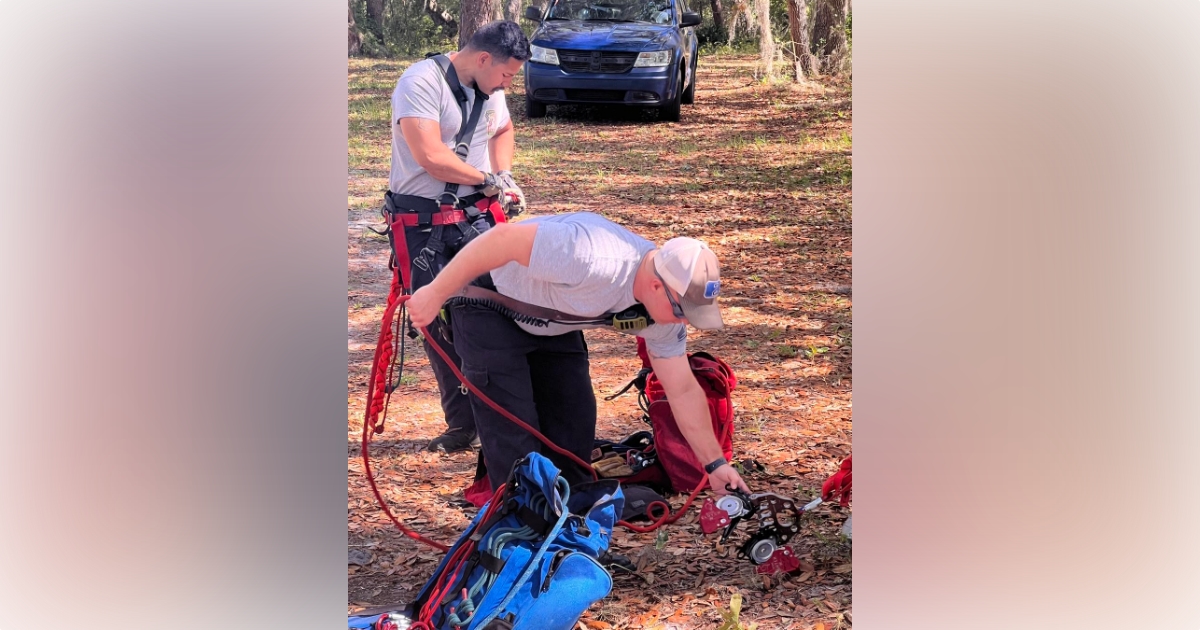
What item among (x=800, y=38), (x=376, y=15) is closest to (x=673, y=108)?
(x=800, y=38)

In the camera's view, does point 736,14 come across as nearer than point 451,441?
Yes

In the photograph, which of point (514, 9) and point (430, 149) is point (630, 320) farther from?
point (514, 9)

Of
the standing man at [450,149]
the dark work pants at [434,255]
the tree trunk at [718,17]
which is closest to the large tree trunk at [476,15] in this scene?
the standing man at [450,149]

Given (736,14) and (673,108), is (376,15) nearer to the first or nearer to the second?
(673,108)

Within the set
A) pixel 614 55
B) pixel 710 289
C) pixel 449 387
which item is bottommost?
pixel 449 387

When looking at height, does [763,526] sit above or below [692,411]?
below

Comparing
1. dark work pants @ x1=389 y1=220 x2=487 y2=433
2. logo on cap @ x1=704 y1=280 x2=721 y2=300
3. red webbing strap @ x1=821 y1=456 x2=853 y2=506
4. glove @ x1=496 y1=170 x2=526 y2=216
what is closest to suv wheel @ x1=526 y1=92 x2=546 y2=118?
glove @ x1=496 y1=170 x2=526 y2=216

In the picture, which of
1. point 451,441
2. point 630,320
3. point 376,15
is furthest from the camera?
point 451,441

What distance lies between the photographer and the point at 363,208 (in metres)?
4.15

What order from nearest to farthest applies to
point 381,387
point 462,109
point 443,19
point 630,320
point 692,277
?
point 692,277 < point 630,320 < point 381,387 < point 462,109 < point 443,19

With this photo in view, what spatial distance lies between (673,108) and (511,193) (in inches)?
26.0

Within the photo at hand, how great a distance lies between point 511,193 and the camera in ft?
13.0
